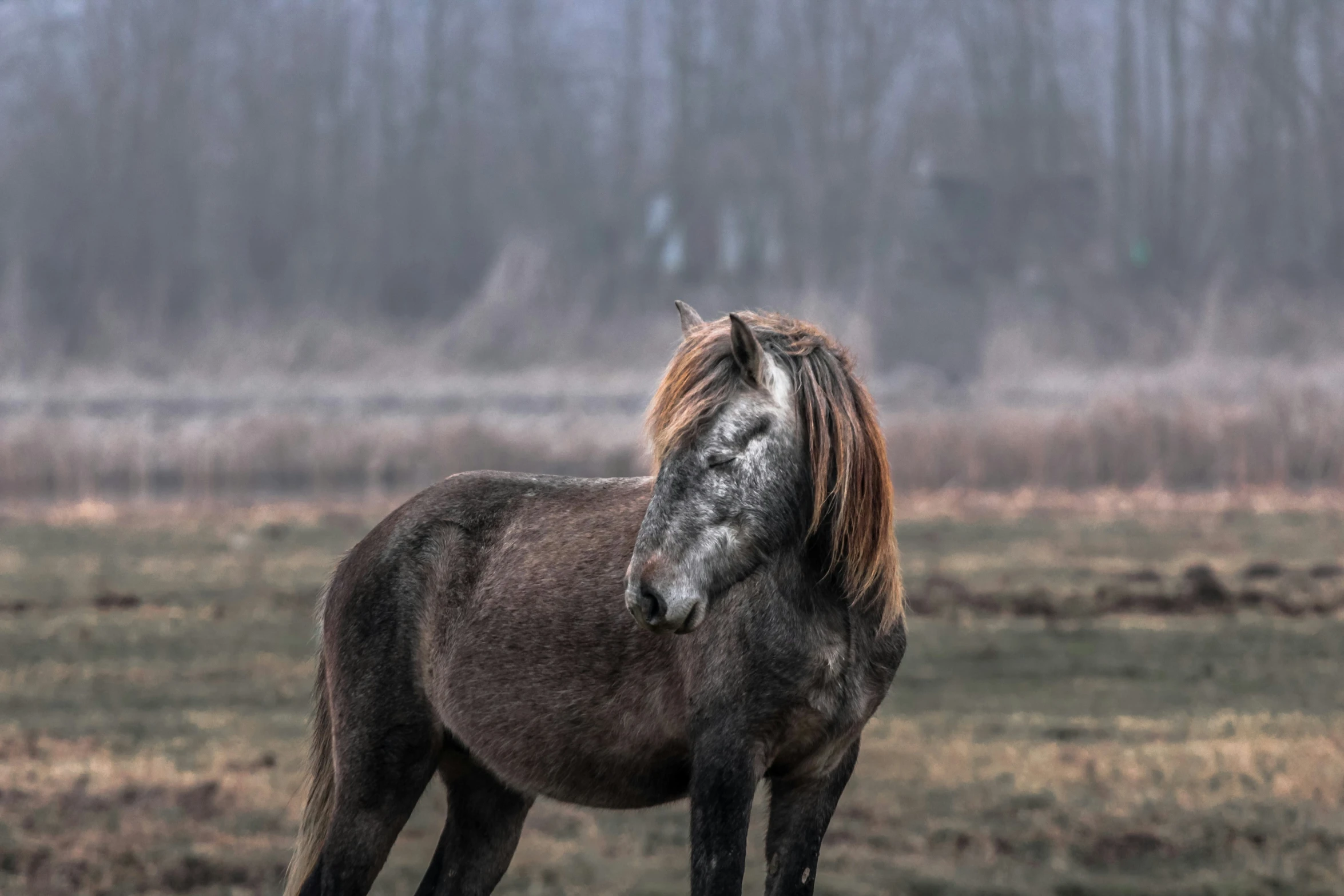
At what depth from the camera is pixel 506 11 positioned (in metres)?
56.3

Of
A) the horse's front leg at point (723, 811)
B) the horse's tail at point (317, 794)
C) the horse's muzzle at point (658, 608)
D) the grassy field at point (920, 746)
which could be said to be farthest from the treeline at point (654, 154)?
the horse's muzzle at point (658, 608)

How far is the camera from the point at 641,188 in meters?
52.8

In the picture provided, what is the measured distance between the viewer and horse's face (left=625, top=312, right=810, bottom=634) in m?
3.78

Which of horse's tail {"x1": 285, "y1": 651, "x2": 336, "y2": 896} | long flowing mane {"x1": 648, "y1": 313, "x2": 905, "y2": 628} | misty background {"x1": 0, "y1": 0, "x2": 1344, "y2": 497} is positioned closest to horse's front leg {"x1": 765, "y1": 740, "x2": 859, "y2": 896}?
long flowing mane {"x1": 648, "y1": 313, "x2": 905, "y2": 628}

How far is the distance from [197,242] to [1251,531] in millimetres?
40358

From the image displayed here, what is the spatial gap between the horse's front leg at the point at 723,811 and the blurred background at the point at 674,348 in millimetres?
3629

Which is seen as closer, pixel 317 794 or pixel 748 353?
pixel 748 353

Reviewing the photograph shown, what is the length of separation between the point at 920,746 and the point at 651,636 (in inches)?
259

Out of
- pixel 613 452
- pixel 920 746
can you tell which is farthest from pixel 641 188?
pixel 920 746

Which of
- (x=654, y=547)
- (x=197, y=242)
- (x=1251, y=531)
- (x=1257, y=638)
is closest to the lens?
(x=654, y=547)

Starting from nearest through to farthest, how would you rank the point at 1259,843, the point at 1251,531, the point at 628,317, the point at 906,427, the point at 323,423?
the point at 1259,843
the point at 1251,531
the point at 906,427
the point at 323,423
the point at 628,317

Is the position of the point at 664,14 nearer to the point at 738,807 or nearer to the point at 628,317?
the point at 628,317

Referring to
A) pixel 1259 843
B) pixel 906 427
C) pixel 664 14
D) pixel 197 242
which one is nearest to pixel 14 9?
pixel 197 242

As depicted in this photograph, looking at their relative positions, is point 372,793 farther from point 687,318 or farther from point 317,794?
point 687,318
